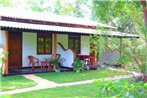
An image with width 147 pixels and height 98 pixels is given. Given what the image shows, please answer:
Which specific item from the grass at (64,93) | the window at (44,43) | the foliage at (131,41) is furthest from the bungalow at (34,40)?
the foliage at (131,41)

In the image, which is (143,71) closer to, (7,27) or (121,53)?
(121,53)

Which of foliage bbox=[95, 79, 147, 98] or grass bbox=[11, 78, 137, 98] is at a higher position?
foliage bbox=[95, 79, 147, 98]

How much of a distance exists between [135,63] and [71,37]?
10.7 m

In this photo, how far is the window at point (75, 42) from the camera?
60.1ft

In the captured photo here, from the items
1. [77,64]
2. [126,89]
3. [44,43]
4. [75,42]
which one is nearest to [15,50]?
[44,43]

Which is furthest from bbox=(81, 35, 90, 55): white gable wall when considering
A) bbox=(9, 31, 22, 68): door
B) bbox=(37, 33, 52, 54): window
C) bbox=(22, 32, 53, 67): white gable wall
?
bbox=(9, 31, 22, 68): door

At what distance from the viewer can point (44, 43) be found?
55.8ft

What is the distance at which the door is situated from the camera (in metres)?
15.6

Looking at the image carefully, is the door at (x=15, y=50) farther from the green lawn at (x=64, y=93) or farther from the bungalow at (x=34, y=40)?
the green lawn at (x=64, y=93)

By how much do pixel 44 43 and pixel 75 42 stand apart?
111 inches

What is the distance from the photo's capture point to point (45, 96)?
26.2ft

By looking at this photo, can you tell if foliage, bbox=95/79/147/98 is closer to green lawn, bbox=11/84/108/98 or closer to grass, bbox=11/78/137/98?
grass, bbox=11/78/137/98

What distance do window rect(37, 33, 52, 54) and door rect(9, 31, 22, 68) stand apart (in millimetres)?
1417

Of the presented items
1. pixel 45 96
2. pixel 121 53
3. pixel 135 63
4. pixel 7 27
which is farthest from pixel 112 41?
pixel 7 27
